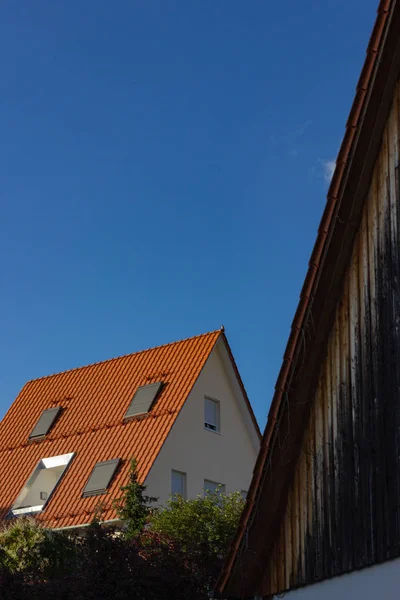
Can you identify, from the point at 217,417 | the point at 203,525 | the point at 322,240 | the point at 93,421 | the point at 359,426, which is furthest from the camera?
the point at 217,417

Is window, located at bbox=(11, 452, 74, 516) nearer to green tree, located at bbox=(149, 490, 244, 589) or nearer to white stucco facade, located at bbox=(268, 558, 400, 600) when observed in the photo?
green tree, located at bbox=(149, 490, 244, 589)

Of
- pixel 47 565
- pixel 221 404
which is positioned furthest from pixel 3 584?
pixel 221 404

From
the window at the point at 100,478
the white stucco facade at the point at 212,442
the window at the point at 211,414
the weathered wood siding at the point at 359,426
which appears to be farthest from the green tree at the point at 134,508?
the weathered wood siding at the point at 359,426

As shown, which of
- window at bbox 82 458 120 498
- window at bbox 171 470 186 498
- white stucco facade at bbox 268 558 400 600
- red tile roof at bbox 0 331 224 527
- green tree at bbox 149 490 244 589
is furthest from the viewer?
window at bbox 171 470 186 498

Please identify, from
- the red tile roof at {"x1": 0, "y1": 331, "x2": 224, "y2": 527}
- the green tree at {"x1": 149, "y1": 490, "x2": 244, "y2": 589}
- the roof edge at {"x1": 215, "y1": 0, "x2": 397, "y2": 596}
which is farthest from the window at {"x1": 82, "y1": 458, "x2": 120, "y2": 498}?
the roof edge at {"x1": 215, "y1": 0, "x2": 397, "y2": 596}

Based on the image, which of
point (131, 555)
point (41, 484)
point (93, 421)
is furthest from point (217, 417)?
point (131, 555)

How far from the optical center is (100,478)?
26.0 metres

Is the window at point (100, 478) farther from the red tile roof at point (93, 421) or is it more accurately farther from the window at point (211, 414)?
the window at point (211, 414)

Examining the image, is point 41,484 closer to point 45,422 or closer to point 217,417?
point 45,422

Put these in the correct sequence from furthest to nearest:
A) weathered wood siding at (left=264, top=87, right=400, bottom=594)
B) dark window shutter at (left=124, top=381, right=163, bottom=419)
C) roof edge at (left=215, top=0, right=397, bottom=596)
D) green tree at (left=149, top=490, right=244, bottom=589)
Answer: dark window shutter at (left=124, top=381, right=163, bottom=419), green tree at (left=149, top=490, right=244, bottom=589), roof edge at (left=215, top=0, right=397, bottom=596), weathered wood siding at (left=264, top=87, right=400, bottom=594)

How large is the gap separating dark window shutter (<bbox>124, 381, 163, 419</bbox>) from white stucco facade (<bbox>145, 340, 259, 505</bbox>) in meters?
1.13

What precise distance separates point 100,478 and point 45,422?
5683mm

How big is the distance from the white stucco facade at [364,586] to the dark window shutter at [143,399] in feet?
60.8

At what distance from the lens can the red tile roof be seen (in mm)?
26250
